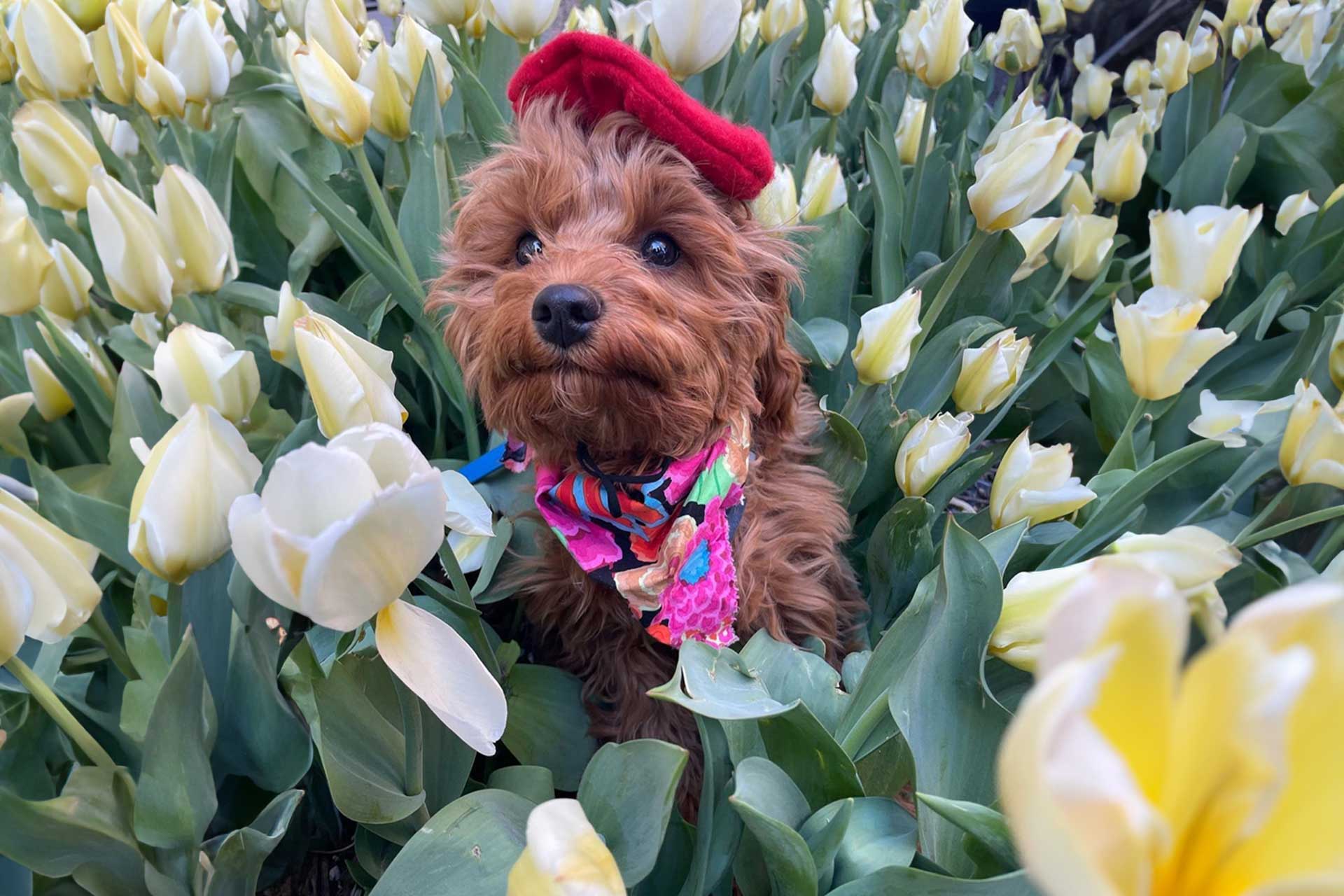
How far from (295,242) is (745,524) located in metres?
0.77

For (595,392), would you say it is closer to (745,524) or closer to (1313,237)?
(745,524)

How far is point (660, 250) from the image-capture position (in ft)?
2.53

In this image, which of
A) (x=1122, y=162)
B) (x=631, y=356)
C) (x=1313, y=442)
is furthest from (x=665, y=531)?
(x=1122, y=162)

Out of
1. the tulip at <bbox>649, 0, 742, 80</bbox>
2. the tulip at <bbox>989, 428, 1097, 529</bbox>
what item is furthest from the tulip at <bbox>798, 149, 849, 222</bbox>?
the tulip at <bbox>989, 428, 1097, 529</bbox>

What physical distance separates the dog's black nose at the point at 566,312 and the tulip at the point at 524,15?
1.44ft

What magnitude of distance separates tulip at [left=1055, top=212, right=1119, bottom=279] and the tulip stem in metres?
1.19

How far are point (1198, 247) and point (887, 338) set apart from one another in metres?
0.28

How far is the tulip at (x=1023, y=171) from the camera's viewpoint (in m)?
0.83

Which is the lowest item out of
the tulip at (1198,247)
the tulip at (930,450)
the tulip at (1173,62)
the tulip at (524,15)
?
the tulip at (930,450)

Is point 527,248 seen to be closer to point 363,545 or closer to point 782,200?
point 782,200

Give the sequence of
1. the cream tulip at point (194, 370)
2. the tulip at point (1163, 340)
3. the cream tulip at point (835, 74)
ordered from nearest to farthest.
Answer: the cream tulip at point (194, 370)
the tulip at point (1163, 340)
the cream tulip at point (835, 74)

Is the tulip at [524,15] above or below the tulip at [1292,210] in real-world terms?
above

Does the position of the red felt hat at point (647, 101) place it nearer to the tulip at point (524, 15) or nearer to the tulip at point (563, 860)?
the tulip at point (524, 15)

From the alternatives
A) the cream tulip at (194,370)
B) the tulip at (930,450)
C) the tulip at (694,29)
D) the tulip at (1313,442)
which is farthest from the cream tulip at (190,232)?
the tulip at (1313,442)
